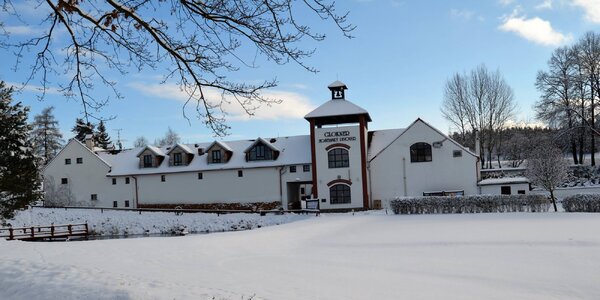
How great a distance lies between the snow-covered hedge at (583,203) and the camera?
25.3 meters

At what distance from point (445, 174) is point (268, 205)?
13.9m

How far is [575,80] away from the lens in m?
43.5

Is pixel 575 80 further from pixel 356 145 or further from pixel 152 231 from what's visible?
pixel 152 231

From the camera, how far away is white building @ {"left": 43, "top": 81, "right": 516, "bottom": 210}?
3644cm

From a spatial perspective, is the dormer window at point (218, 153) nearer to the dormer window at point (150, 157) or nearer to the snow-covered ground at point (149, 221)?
the dormer window at point (150, 157)

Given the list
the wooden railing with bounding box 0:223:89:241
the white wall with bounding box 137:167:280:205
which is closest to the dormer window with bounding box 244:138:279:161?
the white wall with bounding box 137:167:280:205

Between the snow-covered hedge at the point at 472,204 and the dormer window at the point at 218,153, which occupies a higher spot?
the dormer window at the point at 218,153

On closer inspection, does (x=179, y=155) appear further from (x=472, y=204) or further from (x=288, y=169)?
(x=472, y=204)

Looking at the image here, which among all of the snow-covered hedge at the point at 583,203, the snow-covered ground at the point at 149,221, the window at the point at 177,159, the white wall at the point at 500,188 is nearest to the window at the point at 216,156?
the window at the point at 177,159

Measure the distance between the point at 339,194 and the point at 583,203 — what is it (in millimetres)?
Answer: 16654

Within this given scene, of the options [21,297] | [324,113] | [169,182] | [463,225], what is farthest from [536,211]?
[169,182]

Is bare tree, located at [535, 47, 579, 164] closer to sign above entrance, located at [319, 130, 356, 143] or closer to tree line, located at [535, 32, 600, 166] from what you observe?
tree line, located at [535, 32, 600, 166]

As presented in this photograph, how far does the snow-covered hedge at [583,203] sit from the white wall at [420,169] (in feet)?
31.0

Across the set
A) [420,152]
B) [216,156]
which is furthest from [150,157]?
[420,152]
